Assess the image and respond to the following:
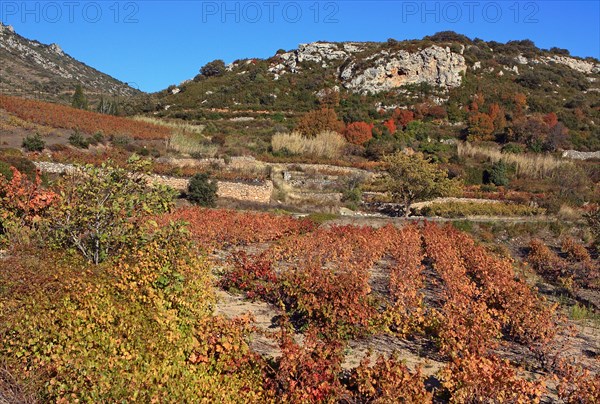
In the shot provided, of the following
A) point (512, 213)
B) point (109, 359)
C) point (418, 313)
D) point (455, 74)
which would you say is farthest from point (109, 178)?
point (455, 74)

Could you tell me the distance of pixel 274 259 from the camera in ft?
35.4

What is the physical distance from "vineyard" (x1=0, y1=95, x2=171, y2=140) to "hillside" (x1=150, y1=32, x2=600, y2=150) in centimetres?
1490

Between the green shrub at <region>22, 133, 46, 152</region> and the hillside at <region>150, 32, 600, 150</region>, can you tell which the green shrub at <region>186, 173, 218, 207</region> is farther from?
the hillside at <region>150, 32, 600, 150</region>

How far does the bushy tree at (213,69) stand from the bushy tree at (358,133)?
3992 centimetres

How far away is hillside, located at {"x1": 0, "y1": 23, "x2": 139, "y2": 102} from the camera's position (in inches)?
2894

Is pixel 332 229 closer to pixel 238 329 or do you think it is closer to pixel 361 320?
pixel 361 320

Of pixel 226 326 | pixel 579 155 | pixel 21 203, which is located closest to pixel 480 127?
pixel 579 155

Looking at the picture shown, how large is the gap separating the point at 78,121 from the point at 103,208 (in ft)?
105

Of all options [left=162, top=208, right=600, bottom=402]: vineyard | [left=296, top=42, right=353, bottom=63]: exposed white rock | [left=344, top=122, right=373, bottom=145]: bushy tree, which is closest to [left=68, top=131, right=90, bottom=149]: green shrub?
[left=162, top=208, right=600, bottom=402]: vineyard

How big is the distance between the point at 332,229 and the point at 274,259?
17.3 ft

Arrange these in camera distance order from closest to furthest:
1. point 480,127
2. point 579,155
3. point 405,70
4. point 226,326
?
point 226,326, point 579,155, point 480,127, point 405,70

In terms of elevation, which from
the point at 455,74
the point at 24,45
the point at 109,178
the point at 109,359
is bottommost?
the point at 109,359

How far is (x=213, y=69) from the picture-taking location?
78.4m

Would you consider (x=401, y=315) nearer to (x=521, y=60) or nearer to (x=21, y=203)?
(x=21, y=203)
